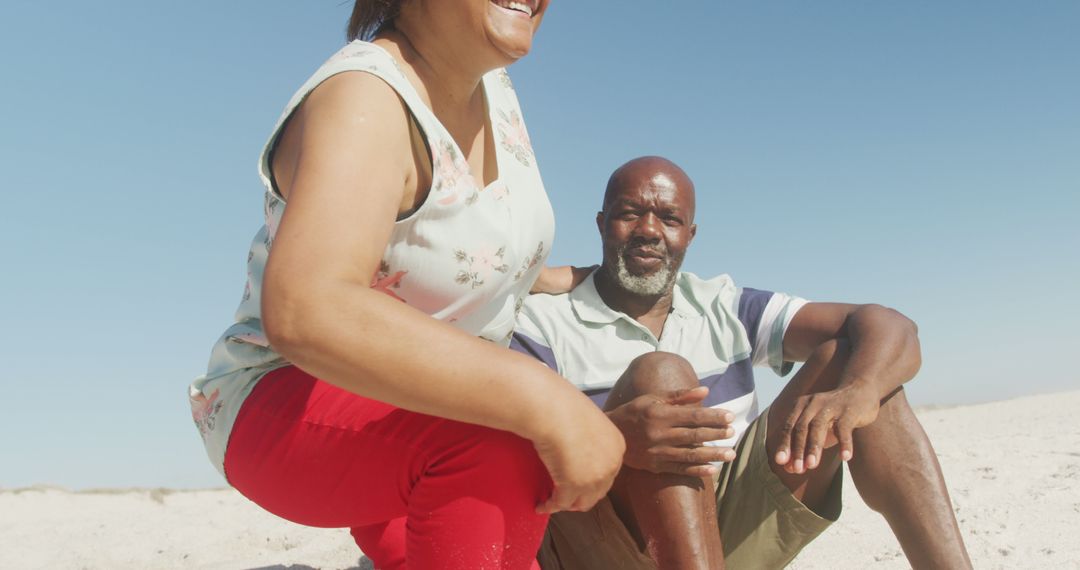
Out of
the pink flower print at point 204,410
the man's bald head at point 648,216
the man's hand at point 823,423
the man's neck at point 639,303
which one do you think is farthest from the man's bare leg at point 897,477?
the pink flower print at point 204,410

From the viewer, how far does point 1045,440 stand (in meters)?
6.09

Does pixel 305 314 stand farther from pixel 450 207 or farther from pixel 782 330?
pixel 782 330

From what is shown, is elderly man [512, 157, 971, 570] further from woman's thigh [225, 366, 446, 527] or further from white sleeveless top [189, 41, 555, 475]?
woman's thigh [225, 366, 446, 527]

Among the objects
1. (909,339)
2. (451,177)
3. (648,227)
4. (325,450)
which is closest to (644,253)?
(648,227)

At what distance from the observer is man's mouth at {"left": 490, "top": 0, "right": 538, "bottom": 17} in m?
1.68

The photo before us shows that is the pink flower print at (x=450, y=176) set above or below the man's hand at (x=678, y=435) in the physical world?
above

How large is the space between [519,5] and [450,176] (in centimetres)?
45

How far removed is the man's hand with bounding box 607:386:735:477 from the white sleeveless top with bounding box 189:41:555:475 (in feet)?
1.26

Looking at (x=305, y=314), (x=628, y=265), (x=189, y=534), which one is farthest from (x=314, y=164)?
(x=189, y=534)

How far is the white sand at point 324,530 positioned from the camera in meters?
3.62

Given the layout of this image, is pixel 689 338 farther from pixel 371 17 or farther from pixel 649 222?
pixel 371 17

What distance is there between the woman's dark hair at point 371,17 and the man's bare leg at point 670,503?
38.5 inches

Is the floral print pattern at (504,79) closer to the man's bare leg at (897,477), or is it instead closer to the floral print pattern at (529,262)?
the floral print pattern at (529,262)

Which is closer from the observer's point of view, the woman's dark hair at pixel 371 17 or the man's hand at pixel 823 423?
the woman's dark hair at pixel 371 17
